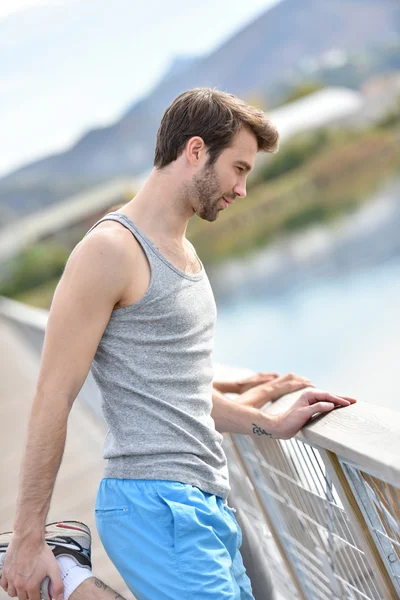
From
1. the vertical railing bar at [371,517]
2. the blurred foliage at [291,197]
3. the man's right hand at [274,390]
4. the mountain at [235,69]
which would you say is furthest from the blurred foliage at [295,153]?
the vertical railing bar at [371,517]

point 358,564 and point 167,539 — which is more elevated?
point 167,539

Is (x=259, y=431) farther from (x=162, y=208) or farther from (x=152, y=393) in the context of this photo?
(x=162, y=208)

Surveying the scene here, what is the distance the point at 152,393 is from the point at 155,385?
0.6 inches

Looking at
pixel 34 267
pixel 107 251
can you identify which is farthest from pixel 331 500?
pixel 34 267

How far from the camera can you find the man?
150 cm

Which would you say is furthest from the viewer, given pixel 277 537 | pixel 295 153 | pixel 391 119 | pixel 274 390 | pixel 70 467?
pixel 391 119

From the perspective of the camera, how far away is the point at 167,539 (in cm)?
154

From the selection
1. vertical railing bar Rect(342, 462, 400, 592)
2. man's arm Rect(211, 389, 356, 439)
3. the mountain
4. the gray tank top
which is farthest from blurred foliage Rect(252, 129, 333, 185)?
vertical railing bar Rect(342, 462, 400, 592)

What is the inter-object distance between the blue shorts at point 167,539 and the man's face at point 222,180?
0.53 meters

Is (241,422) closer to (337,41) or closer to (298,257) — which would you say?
Answer: (298,257)

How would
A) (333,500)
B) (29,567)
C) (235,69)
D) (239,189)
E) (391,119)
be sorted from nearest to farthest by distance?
1. (29,567)
2. (333,500)
3. (239,189)
4. (391,119)
5. (235,69)

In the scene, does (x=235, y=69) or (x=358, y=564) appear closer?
(x=358, y=564)

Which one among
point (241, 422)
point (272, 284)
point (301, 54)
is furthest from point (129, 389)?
point (301, 54)

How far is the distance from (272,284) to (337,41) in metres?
20.7
